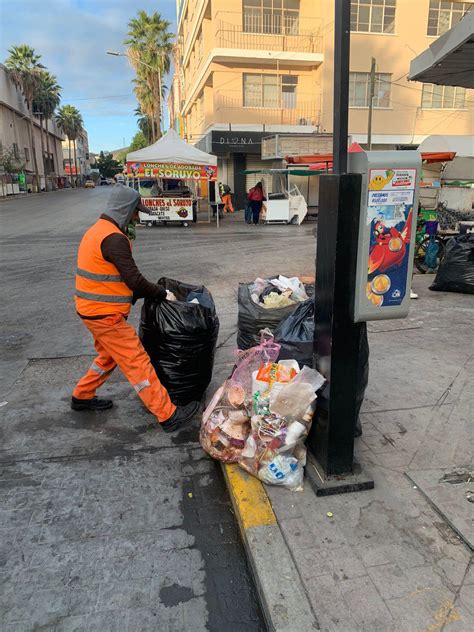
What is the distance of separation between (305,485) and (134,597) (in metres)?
1.09

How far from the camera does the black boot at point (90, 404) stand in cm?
389

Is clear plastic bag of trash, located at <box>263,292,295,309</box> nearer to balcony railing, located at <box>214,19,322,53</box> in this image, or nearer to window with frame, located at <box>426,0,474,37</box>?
balcony railing, located at <box>214,19,322,53</box>

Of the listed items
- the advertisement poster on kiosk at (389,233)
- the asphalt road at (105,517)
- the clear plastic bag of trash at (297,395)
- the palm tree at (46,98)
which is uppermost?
the palm tree at (46,98)

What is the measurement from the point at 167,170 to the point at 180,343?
532 inches

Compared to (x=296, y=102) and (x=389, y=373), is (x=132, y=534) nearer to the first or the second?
(x=389, y=373)

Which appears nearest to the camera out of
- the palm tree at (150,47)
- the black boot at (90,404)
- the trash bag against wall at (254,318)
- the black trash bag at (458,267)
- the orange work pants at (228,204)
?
the black boot at (90,404)

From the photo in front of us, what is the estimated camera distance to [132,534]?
2.58 meters

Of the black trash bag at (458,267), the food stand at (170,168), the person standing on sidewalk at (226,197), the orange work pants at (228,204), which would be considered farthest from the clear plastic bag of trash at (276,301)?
the orange work pants at (228,204)

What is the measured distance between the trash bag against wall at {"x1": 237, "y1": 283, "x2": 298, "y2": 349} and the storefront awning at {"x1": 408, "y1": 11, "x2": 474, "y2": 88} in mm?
3156

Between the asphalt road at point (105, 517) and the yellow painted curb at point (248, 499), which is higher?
the yellow painted curb at point (248, 499)

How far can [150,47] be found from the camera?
38.7m

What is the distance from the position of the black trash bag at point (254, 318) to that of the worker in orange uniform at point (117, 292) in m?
1.02

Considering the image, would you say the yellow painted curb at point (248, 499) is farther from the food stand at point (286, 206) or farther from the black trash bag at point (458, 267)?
the food stand at point (286, 206)

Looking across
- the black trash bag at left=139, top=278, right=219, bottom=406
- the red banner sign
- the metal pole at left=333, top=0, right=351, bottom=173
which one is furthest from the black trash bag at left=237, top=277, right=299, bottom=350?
the red banner sign
